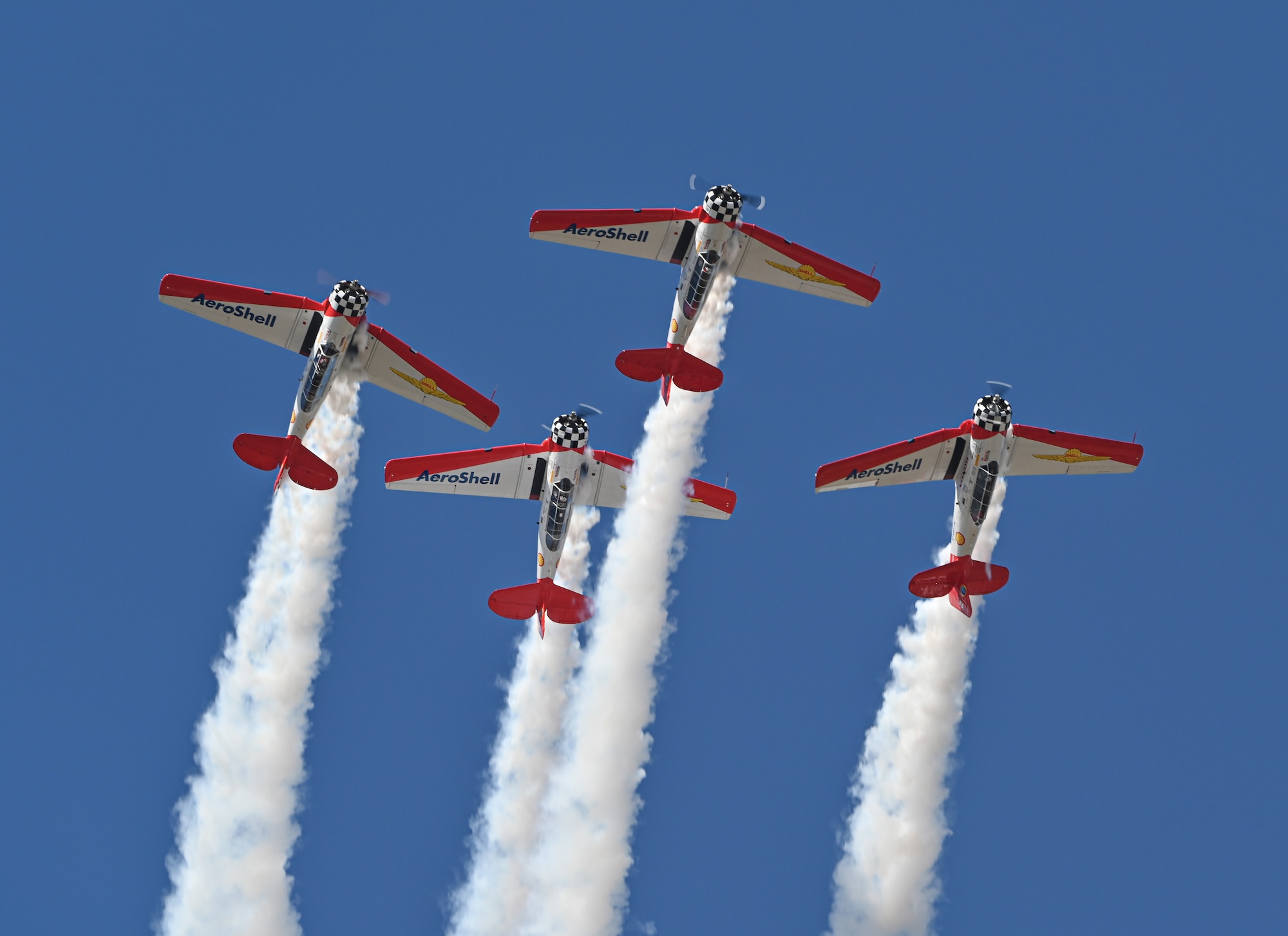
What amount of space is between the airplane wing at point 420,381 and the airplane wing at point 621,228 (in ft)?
14.2

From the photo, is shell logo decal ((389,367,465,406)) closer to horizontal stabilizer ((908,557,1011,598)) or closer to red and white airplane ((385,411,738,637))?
red and white airplane ((385,411,738,637))

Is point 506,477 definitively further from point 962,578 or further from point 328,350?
point 962,578

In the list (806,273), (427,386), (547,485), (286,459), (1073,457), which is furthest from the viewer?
(1073,457)

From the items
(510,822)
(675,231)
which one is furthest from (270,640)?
(675,231)

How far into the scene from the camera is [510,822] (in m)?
56.1

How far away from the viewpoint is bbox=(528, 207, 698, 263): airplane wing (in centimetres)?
5512

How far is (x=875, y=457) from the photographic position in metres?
56.1

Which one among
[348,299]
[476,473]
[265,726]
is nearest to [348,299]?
[348,299]

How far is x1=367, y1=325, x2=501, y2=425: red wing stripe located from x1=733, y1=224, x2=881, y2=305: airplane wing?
7144 millimetres

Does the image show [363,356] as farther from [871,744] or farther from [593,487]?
[871,744]

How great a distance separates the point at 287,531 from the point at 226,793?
6.70 m

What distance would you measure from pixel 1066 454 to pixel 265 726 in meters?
21.3

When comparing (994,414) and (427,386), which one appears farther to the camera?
(427,386)

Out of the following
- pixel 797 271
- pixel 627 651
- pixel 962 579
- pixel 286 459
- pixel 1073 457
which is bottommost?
pixel 627 651
